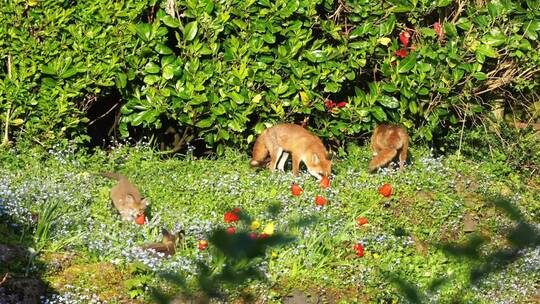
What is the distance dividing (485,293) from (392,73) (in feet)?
11.9

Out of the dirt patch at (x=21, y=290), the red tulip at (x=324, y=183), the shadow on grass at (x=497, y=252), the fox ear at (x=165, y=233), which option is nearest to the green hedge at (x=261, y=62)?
the red tulip at (x=324, y=183)

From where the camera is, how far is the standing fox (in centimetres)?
993

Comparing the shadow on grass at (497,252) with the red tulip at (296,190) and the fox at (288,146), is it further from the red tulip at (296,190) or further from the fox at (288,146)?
the fox at (288,146)

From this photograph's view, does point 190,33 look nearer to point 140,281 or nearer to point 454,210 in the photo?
point 454,210

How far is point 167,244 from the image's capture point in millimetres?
7391

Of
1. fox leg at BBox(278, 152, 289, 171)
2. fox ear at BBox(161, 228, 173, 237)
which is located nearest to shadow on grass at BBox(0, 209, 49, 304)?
fox ear at BBox(161, 228, 173, 237)

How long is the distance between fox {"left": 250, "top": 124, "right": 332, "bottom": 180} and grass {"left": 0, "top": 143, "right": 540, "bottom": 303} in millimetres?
260

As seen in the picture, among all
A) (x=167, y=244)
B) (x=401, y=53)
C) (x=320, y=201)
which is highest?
(x=167, y=244)

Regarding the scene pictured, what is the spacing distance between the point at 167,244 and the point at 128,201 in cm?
89

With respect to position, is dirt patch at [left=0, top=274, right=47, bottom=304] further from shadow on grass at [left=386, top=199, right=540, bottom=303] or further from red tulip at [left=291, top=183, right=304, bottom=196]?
shadow on grass at [left=386, top=199, right=540, bottom=303]

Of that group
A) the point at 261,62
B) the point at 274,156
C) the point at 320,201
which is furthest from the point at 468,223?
the point at 261,62

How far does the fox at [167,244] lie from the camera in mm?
7305

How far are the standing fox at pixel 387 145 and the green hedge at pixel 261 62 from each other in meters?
0.50

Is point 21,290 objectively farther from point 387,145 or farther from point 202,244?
point 387,145
